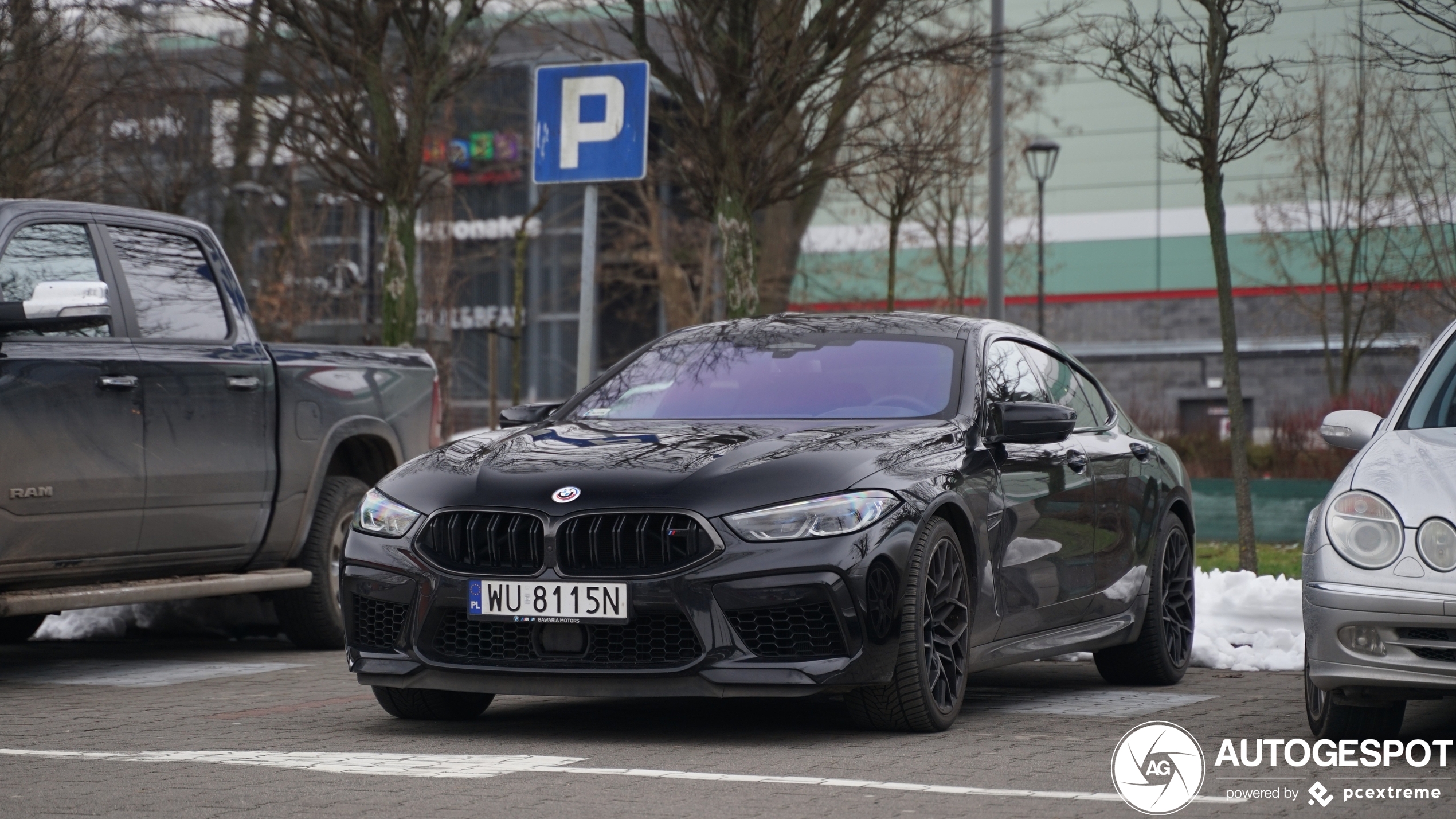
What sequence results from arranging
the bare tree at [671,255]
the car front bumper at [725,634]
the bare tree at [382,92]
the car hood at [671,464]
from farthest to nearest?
the bare tree at [671,255]
the bare tree at [382,92]
the car hood at [671,464]
the car front bumper at [725,634]

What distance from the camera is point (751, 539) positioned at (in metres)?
5.98

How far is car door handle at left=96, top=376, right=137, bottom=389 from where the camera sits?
8211mm

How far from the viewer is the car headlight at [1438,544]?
559 cm

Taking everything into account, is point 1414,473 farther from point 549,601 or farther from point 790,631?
point 549,601

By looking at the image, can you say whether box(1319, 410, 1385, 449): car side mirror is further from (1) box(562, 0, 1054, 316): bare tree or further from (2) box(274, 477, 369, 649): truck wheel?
(1) box(562, 0, 1054, 316): bare tree

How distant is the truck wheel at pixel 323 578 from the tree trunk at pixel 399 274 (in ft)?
19.4

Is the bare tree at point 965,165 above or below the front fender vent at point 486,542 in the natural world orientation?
above

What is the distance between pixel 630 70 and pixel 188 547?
3.61m

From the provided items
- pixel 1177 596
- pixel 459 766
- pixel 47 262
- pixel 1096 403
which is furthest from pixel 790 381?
pixel 47 262

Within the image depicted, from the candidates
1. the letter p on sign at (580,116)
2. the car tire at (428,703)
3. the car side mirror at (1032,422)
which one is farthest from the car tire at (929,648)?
the letter p on sign at (580,116)

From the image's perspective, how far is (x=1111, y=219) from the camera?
160ft

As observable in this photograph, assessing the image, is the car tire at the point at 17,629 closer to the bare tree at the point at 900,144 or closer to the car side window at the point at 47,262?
the car side window at the point at 47,262

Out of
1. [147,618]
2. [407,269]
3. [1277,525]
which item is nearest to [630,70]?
[147,618]

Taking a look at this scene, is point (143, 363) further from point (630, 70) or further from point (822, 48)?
point (822, 48)
